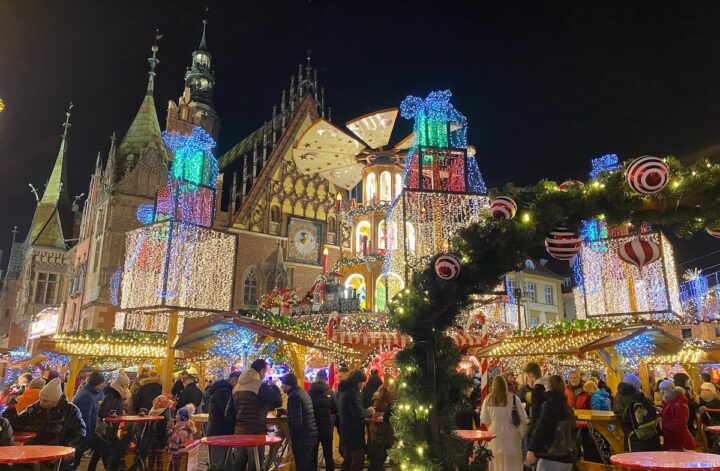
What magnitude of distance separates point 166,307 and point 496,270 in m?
11.7

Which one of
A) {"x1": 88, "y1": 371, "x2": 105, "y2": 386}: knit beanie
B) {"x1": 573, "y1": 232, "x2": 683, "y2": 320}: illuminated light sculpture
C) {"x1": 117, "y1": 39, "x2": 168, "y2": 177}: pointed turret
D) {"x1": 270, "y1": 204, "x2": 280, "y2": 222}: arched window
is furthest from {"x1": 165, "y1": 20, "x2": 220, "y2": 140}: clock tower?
{"x1": 88, "y1": 371, "x2": 105, "y2": 386}: knit beanie

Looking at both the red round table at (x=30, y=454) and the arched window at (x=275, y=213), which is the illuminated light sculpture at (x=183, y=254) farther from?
the arched window at (x=275, y=213)

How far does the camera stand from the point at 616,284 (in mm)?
13031

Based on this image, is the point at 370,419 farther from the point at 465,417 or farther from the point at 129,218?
the point at 129,218

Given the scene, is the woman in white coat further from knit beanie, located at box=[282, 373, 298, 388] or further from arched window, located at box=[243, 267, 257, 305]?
arched window, located at box=[243, 267, 257, 305]

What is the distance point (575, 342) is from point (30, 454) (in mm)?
9918

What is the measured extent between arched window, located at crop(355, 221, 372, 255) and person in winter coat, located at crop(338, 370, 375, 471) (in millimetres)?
15946

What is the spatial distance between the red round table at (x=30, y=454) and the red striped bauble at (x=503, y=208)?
185 inches

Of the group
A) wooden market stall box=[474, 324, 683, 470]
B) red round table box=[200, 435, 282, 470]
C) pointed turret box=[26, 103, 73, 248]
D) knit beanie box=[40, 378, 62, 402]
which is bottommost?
red round table box=[200, 435, 282, 470]

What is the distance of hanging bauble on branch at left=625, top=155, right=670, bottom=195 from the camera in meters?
5.55

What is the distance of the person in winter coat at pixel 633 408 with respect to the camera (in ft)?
20.8

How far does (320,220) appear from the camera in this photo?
30547mm

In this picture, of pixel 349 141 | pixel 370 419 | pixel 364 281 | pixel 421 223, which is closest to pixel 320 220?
pixel 349 141

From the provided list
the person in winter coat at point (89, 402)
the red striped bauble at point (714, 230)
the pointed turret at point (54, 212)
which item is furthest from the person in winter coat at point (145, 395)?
the pointed turret at point (54, 212)
